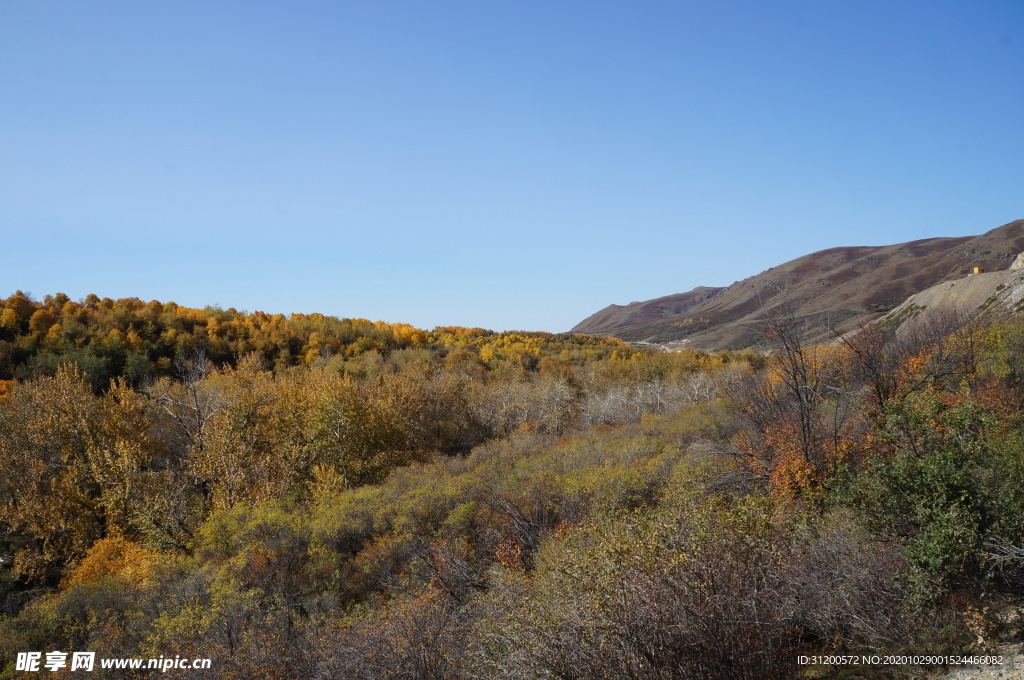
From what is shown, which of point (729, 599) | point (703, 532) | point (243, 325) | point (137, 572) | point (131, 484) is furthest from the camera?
point (243, 325)

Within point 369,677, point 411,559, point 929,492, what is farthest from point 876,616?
point 411,559

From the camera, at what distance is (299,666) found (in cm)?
1377

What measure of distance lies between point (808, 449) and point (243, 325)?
91.5 meters

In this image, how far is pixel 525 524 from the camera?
22750mm

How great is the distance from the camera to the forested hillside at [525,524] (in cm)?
858

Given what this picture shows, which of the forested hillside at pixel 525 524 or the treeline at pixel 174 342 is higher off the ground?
the treeline at pixel 174 342

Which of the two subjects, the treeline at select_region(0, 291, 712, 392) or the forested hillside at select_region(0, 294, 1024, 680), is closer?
the forested hillside at select_region(0, 294, 1024, 680)

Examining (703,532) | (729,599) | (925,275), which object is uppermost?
(925,275)

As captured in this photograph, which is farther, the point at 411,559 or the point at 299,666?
the point at 411,559

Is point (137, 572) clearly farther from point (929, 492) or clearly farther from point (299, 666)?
point (929, 492)

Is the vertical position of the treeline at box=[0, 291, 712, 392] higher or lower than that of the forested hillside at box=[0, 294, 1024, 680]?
higher

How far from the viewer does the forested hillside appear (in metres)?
8.58

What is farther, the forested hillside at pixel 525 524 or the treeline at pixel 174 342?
the treeline at pixel 174 342

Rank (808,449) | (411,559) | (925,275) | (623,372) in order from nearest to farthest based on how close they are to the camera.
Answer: (808,449) → (411,559) → (623,372) → (925,275)
